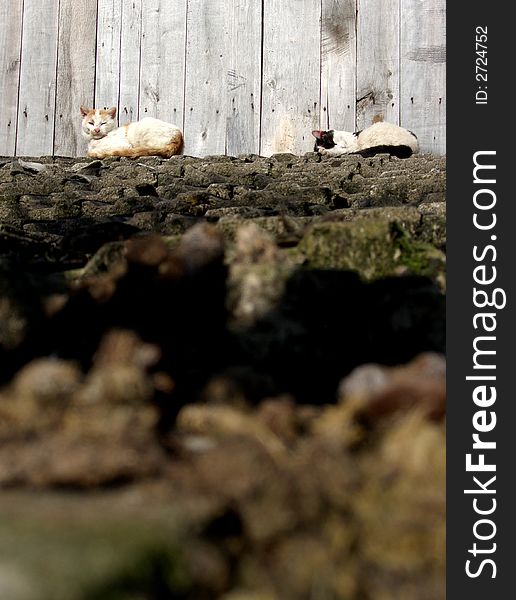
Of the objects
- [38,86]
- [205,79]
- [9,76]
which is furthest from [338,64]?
[9,76]

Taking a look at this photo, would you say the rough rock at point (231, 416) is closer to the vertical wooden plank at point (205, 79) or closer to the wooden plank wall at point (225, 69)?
the wooden plank wall at point (225, 69)

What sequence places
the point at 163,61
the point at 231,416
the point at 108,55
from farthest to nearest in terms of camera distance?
the point at 108,55 < the point at 163,61 < the point at 231,416

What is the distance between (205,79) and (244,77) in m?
0.35

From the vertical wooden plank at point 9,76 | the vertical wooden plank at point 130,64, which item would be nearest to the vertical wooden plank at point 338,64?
the vertical wooden plank at point 130,64

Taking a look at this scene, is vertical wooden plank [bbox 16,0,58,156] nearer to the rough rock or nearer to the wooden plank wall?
the wooden plank wall

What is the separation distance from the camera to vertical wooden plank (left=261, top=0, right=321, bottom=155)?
7078 millimetres

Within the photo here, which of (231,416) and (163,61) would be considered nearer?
(231,416)

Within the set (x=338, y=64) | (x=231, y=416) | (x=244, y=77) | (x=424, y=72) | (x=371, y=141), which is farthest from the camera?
(x=244, y=77)

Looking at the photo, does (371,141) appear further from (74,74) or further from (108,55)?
(74,74)

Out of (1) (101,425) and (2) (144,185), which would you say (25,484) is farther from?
(2) (144,185)

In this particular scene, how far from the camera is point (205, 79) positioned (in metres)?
7.30

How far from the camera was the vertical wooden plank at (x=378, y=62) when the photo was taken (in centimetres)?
691

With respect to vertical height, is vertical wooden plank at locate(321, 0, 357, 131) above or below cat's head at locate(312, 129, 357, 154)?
above

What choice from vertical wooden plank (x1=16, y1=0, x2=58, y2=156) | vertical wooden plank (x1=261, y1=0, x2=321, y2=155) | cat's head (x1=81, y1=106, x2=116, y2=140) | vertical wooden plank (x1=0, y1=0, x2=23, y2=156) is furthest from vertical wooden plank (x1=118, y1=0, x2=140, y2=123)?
vertical wooden plank (x1=261, y1=0, x2=321, y2=155)
